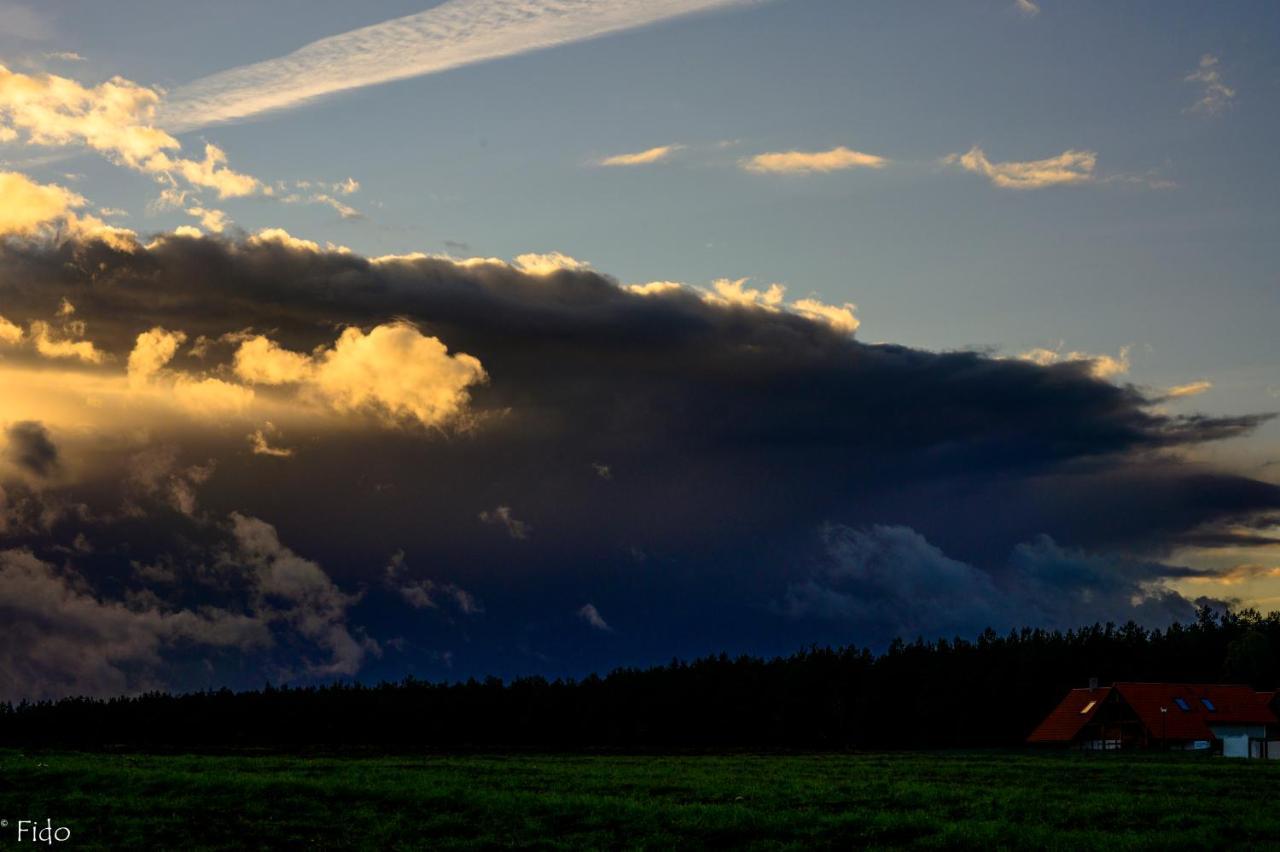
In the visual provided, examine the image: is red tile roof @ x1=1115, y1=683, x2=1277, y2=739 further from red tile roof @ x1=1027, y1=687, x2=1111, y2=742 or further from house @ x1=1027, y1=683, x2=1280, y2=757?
red tile roof @ x1=1027, y1=687, x2=1111, y2=742

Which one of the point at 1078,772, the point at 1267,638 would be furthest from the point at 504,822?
the point at 1267,638

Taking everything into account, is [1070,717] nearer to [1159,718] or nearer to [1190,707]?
[1159,718]

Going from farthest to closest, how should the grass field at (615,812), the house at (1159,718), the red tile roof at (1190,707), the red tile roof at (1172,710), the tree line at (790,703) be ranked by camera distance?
1. the tree line at (790,703)
2. the red tile roof at (1172,710)
3. the red tile roof at (1190,707)
4. the house at (1159,718)
5. the grass field at (615,812)

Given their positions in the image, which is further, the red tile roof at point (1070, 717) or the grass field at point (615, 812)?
the red tile roof at point (1070, 717)

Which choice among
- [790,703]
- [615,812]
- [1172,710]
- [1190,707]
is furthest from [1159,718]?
[615,812]

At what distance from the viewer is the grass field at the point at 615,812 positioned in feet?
112

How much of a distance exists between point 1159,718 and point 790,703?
60.7 meters

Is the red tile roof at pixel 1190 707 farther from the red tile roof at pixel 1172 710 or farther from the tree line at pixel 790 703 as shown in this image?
the tree line at pixel 790 703

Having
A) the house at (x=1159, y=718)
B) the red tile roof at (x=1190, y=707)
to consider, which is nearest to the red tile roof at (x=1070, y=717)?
the house at (x=1159, y=718)

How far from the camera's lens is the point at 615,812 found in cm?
3875

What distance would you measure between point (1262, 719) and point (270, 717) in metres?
131

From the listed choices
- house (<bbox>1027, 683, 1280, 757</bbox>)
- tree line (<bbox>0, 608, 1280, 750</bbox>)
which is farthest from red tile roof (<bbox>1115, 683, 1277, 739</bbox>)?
tree line (<bbox>0, 608, 1280, 750</bbox>)

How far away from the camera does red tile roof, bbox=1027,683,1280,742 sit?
115m

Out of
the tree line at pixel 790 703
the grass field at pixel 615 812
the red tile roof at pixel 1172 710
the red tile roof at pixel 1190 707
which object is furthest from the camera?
the tree line at pixel 790 703
